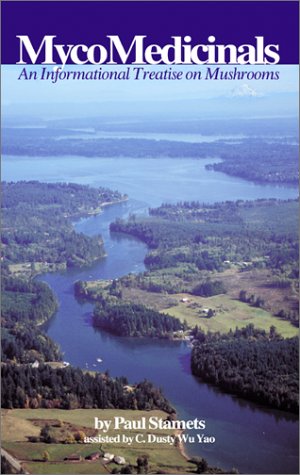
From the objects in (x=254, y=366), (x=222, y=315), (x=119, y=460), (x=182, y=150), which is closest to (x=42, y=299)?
(x=222, y=315)

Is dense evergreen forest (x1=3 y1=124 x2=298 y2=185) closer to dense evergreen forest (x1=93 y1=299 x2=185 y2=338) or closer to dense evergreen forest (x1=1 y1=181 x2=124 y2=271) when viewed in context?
dense evergreen forest (x1=1 y1=181 x2=124 y2=271)

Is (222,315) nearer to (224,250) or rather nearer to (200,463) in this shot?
(224,250)

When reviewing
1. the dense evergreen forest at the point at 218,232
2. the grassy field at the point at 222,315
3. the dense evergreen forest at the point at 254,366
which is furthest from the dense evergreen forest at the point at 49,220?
the dense evergreen forest at the point at 254,366

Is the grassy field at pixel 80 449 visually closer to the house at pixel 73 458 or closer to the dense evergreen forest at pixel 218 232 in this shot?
the house at pixel 73 458

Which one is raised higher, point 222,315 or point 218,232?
point 218,232

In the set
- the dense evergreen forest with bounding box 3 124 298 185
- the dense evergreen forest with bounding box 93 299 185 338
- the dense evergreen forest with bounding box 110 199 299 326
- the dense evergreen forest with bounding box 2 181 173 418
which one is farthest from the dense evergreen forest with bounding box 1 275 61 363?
the dense evergreen forest with bounding box 3 124 298 185
